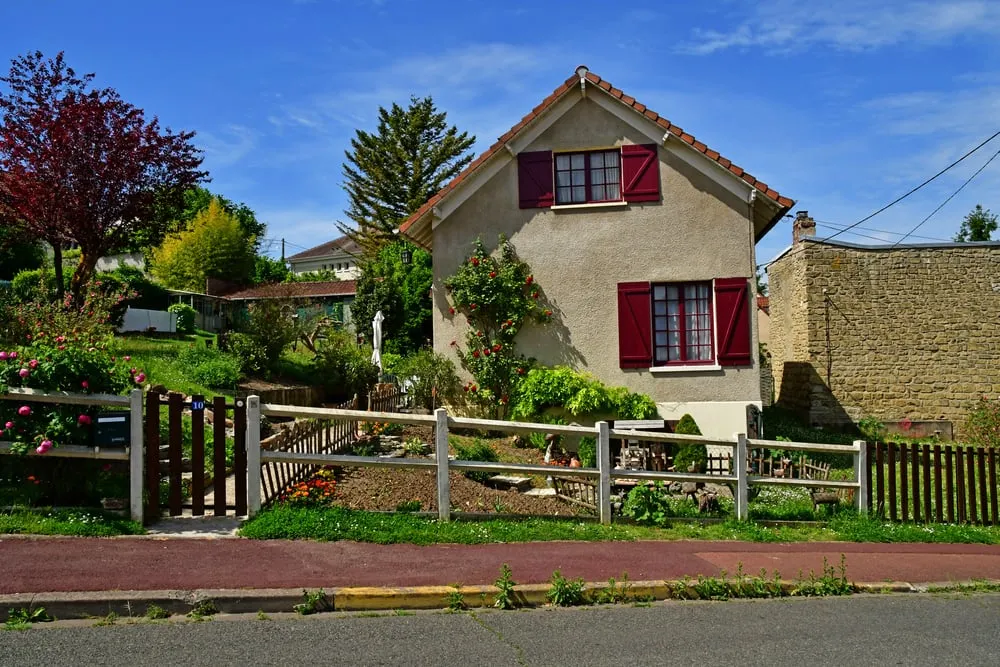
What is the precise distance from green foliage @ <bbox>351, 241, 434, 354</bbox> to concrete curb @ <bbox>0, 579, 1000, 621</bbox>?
2242 centimetres

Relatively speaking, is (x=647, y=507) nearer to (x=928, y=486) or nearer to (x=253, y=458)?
(x=928, y=486)

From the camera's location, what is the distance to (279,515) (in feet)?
27.1

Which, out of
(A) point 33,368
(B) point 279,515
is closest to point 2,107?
(A) point 33,368

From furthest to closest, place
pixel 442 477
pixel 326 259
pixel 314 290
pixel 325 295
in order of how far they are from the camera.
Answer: pixel 326 259, pixel 314 290, pixel 325 295, pixel 442 477

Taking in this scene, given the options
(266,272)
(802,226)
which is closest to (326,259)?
(266,272)

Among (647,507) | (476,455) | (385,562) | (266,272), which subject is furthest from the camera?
(266,272)

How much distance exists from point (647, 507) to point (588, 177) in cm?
849

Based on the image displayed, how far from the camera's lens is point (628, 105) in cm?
1595

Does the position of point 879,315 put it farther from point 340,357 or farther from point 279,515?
point 279,515

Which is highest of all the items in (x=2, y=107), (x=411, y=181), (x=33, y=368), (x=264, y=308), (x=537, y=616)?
(x=411, y=181)

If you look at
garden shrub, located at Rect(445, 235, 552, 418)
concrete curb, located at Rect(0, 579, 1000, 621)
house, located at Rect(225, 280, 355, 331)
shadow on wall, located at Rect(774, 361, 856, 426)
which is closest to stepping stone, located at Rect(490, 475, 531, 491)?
garden shrub, located at Rect(445, 235, 552, 418)

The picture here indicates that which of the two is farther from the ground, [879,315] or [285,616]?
[879,315]

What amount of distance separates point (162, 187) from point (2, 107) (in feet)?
12.1

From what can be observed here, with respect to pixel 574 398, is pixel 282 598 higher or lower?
lower
